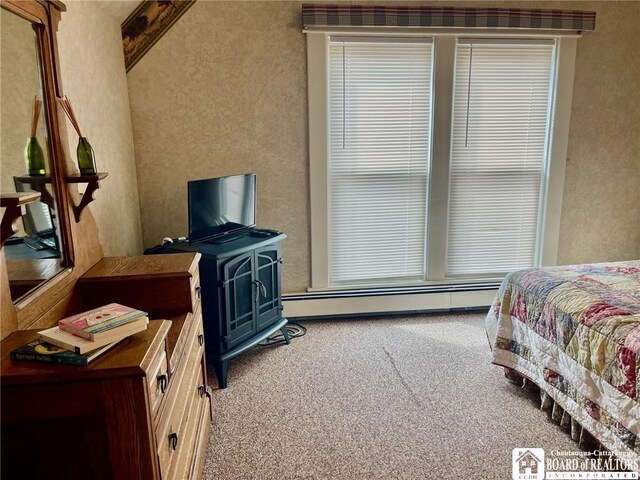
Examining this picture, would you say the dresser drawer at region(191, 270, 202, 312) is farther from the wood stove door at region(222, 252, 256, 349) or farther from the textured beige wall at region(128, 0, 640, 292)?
the textured beige wall at region(128, 0, 640, 292)

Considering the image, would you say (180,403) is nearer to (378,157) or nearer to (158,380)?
(158,380)

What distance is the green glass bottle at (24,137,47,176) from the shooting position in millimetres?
1465

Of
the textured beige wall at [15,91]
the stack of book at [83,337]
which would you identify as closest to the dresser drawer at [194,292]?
the stack of book at [83,337]

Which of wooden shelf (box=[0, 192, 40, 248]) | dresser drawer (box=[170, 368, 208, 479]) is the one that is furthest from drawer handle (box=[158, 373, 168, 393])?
wooden shelf (box=[0, 192, 40, 248])

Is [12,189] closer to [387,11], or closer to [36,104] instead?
[36,104]

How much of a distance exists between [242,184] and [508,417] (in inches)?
80.9

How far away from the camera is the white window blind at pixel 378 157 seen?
3289 millimetres

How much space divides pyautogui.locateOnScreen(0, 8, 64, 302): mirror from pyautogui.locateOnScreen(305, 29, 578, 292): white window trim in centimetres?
197

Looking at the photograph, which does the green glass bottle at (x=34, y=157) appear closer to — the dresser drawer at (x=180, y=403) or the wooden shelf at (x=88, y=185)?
the wooden shelf at (x=88, y=185)

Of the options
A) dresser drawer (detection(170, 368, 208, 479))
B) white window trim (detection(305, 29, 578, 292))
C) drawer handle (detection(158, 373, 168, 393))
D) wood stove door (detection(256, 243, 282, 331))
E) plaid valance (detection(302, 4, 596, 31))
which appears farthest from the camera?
white window trim (detection(305, 29, 578, 292))

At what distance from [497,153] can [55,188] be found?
3038mm

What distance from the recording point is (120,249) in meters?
2.72

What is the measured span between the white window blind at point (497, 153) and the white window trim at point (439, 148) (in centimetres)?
7

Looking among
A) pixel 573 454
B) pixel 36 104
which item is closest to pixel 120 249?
pixel 36 104
